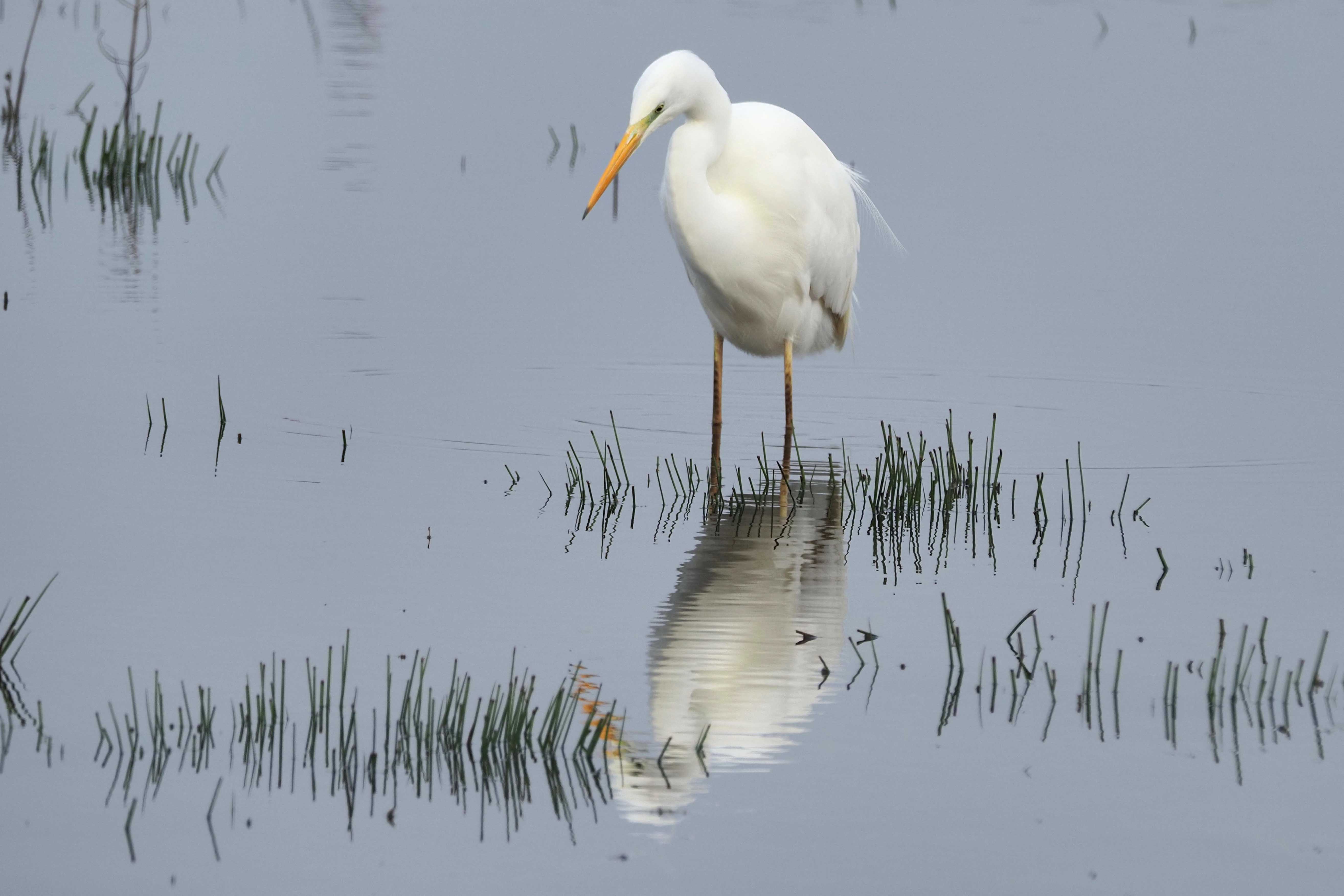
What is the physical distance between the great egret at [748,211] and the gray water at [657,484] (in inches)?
23.5

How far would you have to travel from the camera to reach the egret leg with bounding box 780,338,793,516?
8414mm

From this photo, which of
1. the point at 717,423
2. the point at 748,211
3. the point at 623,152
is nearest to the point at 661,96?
the point at 623,152

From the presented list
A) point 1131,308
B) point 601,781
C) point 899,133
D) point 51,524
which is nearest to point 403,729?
point 601,781

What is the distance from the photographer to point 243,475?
8.27 meters

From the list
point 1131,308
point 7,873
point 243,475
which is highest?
point 1131,308

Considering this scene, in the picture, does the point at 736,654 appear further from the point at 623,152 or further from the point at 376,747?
the point at 623,152

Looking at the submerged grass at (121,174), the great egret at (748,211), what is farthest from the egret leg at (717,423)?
the submerged grass at (121,174)

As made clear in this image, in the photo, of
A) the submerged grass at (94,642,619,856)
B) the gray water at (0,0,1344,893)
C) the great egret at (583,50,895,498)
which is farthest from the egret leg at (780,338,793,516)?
the submerged grass at (94,642,619,856)

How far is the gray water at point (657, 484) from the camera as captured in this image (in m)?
4.86

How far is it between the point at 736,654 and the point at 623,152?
2.56 meters

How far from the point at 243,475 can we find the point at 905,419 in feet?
11.0

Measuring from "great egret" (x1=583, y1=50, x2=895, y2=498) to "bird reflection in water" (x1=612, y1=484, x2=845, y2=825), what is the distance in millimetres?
810

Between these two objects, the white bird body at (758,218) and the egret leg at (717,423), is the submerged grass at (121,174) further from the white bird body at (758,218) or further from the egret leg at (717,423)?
the white bird body at (758,218)

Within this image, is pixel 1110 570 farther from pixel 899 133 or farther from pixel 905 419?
pixel 899 133
